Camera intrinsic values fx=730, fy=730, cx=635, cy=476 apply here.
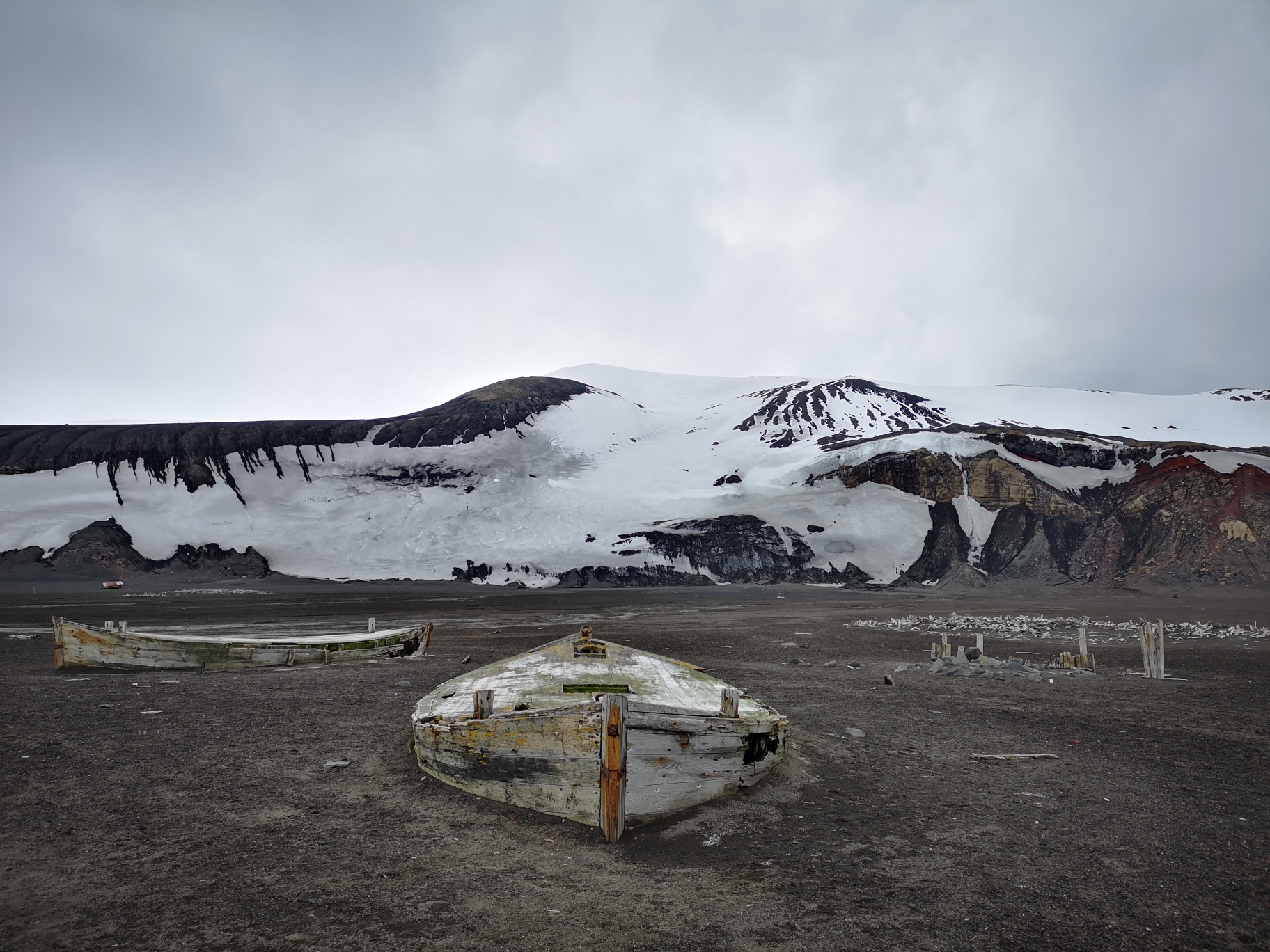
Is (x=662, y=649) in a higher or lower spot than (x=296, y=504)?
lower

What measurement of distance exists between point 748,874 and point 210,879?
12.4 feet

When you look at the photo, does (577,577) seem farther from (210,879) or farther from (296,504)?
(210,879)

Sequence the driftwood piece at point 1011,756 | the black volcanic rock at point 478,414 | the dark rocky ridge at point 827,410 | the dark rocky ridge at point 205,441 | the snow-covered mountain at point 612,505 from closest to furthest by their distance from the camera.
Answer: the driftwood piece at point 1011,756
the snow-covered mountain at point 612,505
the dark rocky ridge at point 205,441
the black volcanic rock at point 478,414
the dark rocky ridge at point 827,410

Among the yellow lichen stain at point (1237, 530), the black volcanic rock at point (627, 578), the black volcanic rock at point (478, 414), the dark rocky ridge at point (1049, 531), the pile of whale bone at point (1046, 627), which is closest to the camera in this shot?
the pile of whale bone at point (1046, 627)

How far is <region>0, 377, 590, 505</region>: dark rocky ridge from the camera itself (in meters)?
57.8

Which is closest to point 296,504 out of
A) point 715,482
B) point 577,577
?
point 577,577

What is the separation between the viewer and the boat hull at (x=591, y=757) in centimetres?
594

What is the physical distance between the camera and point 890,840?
599 centimetres

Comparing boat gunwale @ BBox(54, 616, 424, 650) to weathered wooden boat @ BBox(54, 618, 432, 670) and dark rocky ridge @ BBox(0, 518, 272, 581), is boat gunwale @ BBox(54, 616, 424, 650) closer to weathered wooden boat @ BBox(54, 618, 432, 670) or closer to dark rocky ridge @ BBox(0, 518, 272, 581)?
weathered wooden boat @ BBox(54, 618, 432, 670)

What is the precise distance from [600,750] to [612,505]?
175 feet

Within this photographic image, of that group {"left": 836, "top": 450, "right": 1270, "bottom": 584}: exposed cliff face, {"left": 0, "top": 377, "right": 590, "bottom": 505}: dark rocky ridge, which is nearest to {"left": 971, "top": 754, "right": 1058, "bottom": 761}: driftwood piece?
{"left": 836, "top": 450, "right": 1270, "bottom": 584}: exposed cliff face

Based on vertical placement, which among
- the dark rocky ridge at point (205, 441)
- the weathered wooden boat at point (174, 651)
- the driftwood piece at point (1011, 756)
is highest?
the dark rocky ridge at point (205, 441)

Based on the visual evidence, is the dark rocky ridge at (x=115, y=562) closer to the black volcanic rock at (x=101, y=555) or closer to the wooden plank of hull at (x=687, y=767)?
the black volcanic rock at (x=101, y=555)

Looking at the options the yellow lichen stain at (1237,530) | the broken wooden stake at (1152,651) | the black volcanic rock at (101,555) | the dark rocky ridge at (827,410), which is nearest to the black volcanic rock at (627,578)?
the dark rocky ridge at (827,410)
